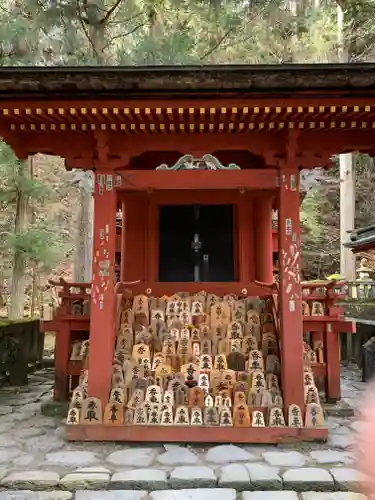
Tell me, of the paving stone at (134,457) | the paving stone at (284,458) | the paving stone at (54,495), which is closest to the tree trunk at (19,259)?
the paving stone at (134,457)

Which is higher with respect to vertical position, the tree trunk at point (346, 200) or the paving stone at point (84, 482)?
the tree trunk at point (346, 200)

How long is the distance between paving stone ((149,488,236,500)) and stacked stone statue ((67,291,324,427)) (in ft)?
4.03

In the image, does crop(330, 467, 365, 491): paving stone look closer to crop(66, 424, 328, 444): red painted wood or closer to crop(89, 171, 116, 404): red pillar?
crop(66, 424, 328, 444): red painted wood

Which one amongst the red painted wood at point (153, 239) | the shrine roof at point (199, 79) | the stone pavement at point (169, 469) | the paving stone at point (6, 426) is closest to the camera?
the stone pavement at point (169, 469)

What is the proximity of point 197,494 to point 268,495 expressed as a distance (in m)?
0.71

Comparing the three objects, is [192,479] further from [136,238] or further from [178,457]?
[136,238]

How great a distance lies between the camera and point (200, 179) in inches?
251

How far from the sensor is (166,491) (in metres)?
4.42

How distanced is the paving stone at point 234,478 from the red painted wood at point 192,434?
71cm

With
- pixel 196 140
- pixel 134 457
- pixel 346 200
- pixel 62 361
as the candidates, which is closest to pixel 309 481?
pixel 134 457

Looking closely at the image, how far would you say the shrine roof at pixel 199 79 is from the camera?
17.2 ft

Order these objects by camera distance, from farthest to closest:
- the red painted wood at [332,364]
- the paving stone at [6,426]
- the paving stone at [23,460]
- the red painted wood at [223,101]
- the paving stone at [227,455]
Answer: the red painted wood at [332,364], the paving stone at [6,426], the red painted wood at [223,101], the paving stone at [227,455], the paving stone at [23,460]

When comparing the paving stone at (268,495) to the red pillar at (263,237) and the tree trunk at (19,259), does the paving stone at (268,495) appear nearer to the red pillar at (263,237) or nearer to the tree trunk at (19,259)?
the red pillar at (263,237)

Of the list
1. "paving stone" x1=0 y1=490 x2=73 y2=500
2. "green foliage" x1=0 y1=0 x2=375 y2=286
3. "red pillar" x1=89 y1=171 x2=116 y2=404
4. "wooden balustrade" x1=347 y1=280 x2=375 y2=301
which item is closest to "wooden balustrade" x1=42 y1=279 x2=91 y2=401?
"red pillar" x1=89 y1=171 x2=116 y2=404
